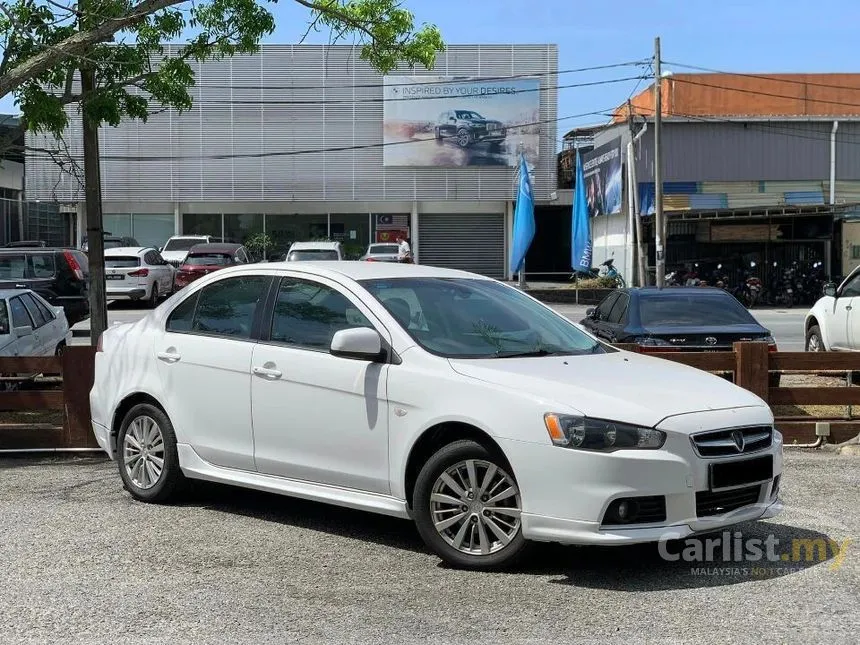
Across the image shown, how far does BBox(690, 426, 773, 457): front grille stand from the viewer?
5.55 metres

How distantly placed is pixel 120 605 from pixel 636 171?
108ft

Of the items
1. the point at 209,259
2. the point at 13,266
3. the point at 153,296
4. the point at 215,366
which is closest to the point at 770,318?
the point at 209,259

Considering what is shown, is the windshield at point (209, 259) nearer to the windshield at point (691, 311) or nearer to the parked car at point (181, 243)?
the parked car at point (181, 243)

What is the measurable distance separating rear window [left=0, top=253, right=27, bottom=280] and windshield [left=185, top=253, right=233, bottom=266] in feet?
29.2

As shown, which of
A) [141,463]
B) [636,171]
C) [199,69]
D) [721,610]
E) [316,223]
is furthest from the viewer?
[316,223]

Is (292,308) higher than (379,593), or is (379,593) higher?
(292,308)

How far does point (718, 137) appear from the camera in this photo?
36844 mm

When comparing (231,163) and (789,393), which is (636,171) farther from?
(789,393)

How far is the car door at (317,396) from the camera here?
20.6ft

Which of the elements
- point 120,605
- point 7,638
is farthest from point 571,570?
point 7,638

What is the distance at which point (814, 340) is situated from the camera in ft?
50.5

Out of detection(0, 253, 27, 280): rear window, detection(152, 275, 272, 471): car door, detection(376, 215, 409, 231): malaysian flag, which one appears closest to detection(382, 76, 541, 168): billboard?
detection(376, 215, 409, 231): malaysian flag

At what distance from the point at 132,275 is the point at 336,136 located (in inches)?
586

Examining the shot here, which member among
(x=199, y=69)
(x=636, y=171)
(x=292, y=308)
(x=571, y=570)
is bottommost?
(x=571, y=570)
